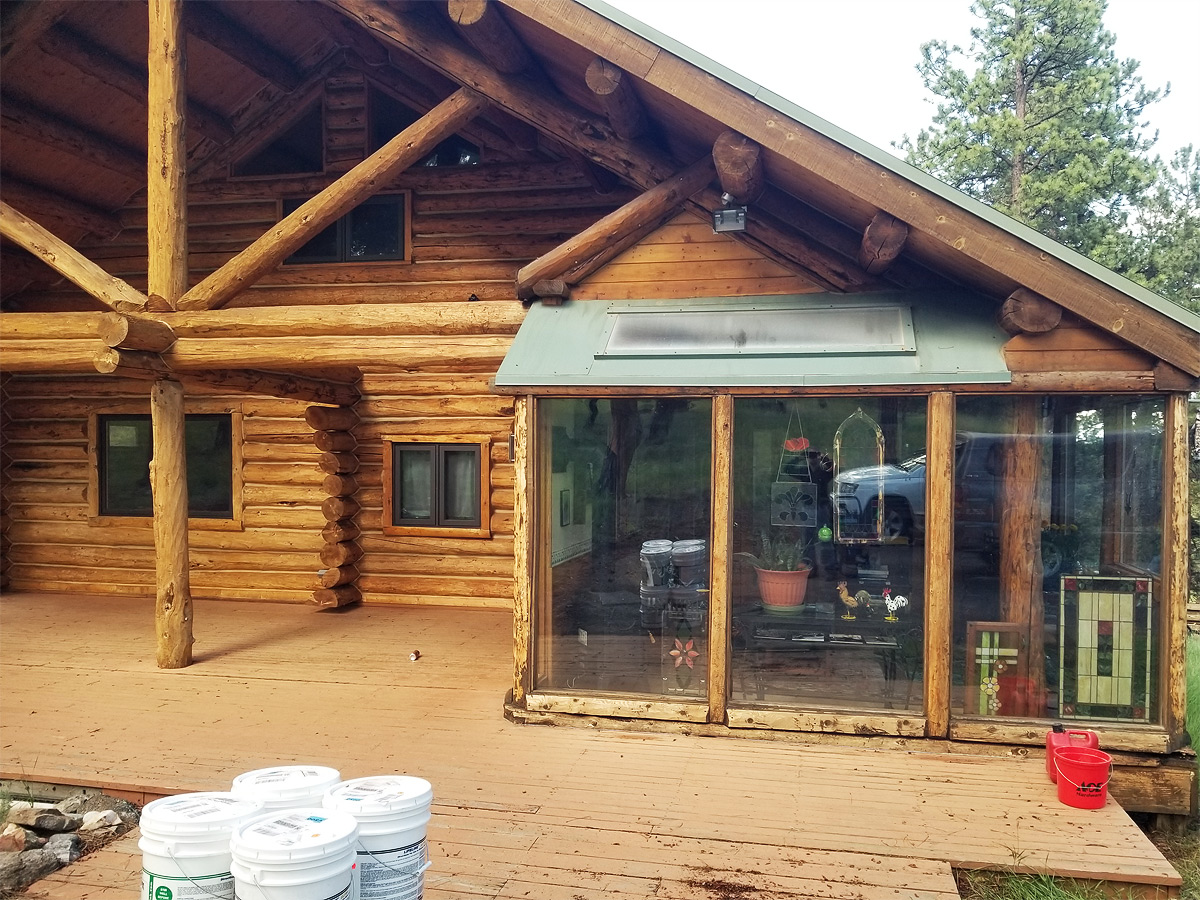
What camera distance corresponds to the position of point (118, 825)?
15.9 ft

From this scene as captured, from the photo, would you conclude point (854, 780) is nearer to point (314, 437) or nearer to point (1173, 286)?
point (314, 437)

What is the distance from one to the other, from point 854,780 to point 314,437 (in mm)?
7005

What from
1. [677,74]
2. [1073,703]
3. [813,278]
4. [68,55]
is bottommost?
[1073,703]

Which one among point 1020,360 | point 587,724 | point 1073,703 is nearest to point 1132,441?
point 1020,360

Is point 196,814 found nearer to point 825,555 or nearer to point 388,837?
point 388,837

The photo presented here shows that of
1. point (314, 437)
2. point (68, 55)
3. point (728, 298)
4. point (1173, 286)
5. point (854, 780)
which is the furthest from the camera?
point (1173, 286)

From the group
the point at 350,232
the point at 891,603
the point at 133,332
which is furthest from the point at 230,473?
the point at 891,603

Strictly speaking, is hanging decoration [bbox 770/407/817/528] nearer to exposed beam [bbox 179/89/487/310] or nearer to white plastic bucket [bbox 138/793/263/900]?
exposed beam [bbox 179/89/487/310]

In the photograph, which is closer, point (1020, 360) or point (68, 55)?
point (1020, 360)

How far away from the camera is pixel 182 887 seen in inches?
108

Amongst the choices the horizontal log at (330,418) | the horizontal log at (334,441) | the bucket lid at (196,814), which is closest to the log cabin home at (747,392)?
the horizontal log at (330,418)

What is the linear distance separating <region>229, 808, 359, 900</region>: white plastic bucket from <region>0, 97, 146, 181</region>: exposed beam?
8238mm

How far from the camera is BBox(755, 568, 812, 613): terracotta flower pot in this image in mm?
6066

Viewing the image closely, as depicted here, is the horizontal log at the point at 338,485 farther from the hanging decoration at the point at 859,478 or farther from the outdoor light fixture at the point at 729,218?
the hanging decoration at the point at 859,478
